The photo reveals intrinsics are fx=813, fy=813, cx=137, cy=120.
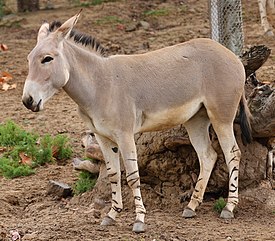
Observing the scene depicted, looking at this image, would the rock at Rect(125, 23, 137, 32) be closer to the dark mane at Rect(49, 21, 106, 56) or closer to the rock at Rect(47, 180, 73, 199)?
the rock at Rect(47, 180, 73, 199)

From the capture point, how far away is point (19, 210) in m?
8.25

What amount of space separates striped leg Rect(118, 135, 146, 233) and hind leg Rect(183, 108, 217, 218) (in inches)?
27.3

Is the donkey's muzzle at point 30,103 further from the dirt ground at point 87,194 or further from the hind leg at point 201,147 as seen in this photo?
the hind leg at point 201,147

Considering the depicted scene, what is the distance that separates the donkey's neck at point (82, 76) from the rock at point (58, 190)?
176 centimetres

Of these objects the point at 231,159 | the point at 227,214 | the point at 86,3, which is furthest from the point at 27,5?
the point at 227,214

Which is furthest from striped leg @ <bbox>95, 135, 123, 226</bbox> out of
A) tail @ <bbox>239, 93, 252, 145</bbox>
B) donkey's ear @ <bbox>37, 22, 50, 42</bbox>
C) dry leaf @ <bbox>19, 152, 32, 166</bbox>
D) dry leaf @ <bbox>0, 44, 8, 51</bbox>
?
dry leaf @ <bbox>0, 44, 8, 51</bbox>

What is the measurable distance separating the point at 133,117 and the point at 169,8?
10650mm

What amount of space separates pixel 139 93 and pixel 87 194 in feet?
5.43

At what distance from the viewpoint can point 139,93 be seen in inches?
279

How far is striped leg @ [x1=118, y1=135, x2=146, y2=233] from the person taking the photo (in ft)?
22.7

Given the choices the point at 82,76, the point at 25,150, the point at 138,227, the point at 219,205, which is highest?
the point at 82,76

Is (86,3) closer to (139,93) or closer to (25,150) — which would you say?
(25,150)

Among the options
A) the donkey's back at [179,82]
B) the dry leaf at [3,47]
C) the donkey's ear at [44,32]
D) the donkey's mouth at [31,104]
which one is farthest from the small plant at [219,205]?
the dry leaf at [3,47]

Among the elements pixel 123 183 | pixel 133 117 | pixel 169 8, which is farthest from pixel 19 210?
pixel 169 8
